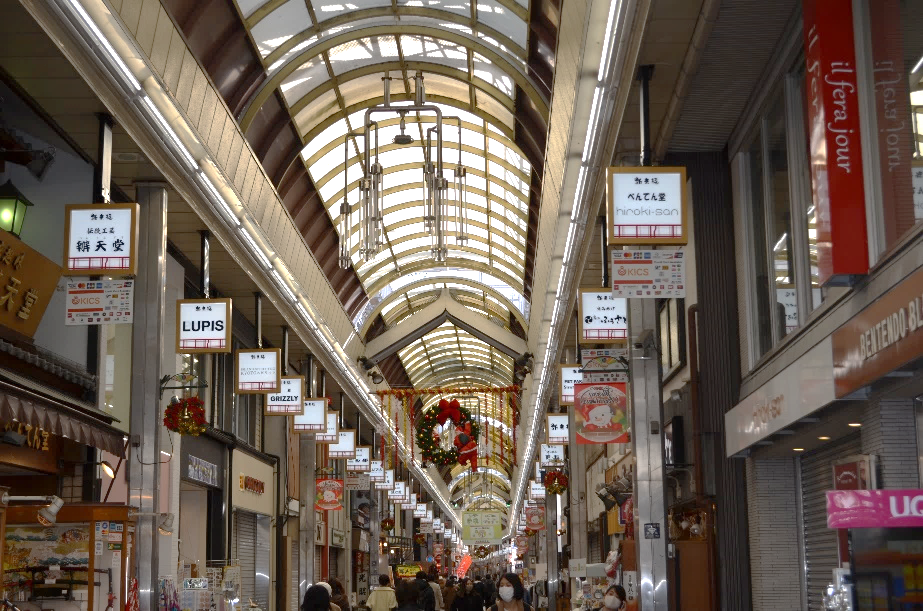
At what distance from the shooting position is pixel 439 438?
2853 centimetres

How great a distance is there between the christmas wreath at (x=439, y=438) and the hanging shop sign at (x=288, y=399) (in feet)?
30.2

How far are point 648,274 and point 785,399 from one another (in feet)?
5.25

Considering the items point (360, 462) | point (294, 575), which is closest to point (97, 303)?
point (294, 575)

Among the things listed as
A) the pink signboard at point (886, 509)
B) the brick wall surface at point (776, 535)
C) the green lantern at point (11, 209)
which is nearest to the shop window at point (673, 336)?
the brick wall surface at point (776, 535)

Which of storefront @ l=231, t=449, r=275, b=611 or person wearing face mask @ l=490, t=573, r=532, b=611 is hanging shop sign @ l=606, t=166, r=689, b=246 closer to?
person wearing face mask @ l=490, t=573, r=532, b=611

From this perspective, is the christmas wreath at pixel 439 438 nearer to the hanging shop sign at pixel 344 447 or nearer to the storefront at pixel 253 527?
the hanging shop sign at pixel 344 447

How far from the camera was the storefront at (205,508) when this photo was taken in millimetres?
17359

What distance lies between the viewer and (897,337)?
6.48 metres

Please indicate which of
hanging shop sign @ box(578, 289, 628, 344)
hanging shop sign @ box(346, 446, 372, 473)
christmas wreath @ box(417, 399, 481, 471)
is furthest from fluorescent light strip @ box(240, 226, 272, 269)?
hanging shop sign @ box(346, 446, 372, 473)

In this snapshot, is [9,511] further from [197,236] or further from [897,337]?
[897,337]

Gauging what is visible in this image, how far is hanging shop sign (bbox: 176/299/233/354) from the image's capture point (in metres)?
13.6

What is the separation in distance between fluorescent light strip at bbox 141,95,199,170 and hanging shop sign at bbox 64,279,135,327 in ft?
6.00

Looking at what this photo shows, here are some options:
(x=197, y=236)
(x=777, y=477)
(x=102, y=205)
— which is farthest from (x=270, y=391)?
(x=777, y=477)

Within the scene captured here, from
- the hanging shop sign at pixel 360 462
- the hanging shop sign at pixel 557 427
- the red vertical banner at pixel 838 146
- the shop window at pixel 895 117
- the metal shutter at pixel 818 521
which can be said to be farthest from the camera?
the hanging shop sign at pixel 360 462
